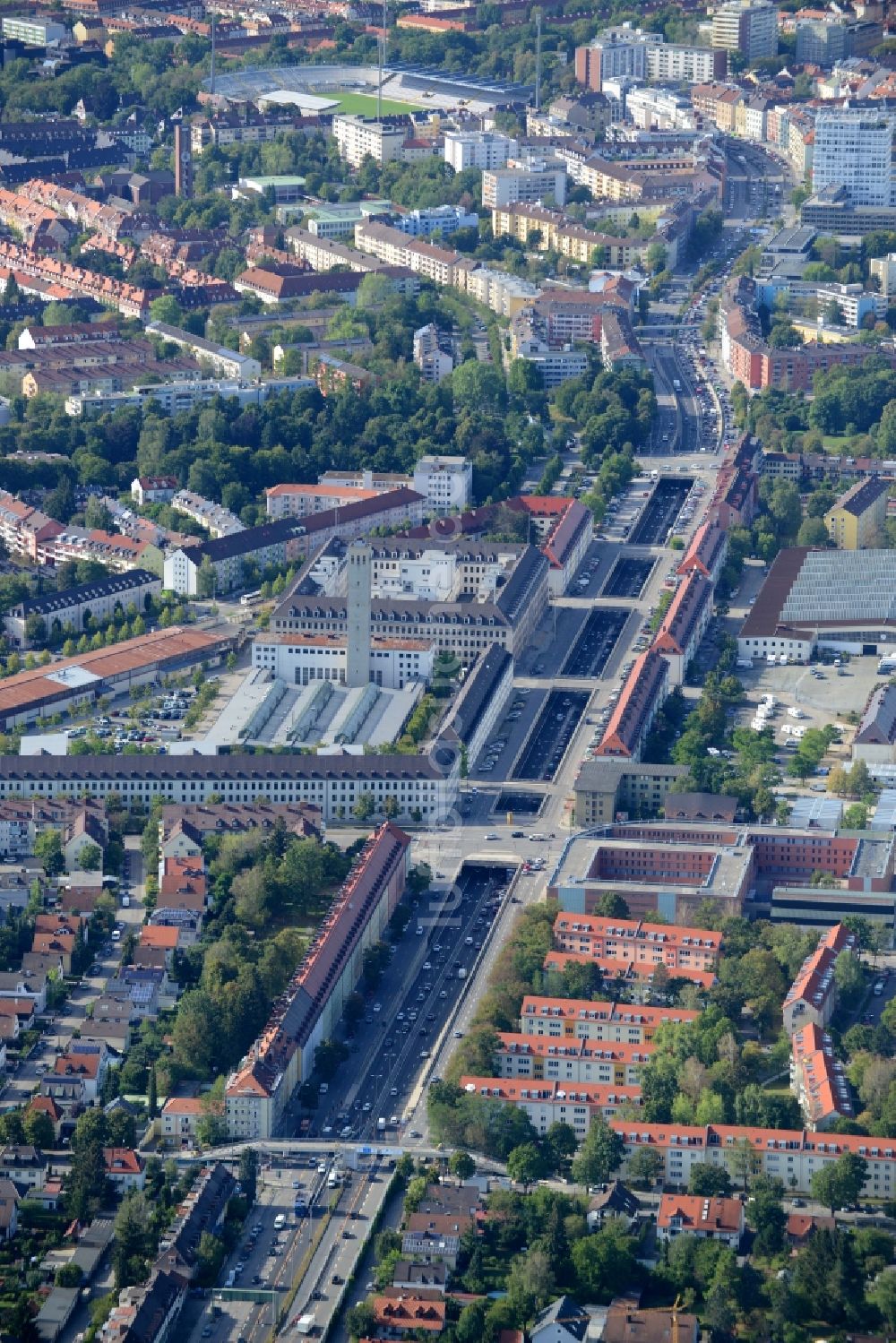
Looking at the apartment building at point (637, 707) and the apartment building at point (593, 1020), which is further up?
the apartment building at point (593, 1020)

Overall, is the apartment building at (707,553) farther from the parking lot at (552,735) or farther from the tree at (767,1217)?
the tree at (767,1217)

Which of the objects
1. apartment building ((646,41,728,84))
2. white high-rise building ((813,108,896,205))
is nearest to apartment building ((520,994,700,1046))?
white high-rise building ((813,108,896,205))

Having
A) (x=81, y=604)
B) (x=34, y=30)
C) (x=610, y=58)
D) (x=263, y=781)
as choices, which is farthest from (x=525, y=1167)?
(x=34, y=30)

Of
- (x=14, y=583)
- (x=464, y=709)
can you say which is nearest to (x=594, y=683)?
(x=464, y=709)

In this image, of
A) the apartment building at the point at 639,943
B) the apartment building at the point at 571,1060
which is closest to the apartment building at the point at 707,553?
the apartment building at the point at 639,943

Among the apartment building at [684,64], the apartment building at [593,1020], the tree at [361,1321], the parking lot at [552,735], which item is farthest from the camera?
the apartment building at [684,64]
